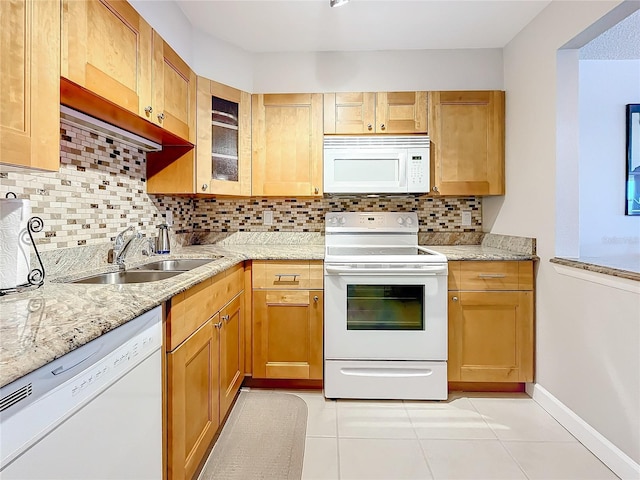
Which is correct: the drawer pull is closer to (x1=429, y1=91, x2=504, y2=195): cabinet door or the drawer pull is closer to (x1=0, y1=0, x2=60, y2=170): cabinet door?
Answer: (x1=429, y1=91, x2=504, y2=195): cabinet door

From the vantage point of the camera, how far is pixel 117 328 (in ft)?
2.97

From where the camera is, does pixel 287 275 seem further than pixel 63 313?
Yes

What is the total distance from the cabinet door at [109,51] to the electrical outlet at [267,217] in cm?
131

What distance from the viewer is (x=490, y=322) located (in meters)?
2.20

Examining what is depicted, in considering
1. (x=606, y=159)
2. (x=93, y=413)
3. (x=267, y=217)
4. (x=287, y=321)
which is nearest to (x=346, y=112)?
(x=267, y=217)

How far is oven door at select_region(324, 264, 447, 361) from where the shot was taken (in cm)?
213

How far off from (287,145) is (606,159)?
2.18m

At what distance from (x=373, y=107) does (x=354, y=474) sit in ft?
7.23

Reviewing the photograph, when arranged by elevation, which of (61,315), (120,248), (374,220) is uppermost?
(374,220)

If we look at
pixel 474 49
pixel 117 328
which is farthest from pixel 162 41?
pixel 474 49

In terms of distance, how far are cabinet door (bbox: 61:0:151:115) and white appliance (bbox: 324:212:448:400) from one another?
4.35 ft

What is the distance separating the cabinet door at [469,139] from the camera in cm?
248

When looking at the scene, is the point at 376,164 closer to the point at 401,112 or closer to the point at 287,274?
the point at 401,112

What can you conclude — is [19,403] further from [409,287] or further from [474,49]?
[474,49]
